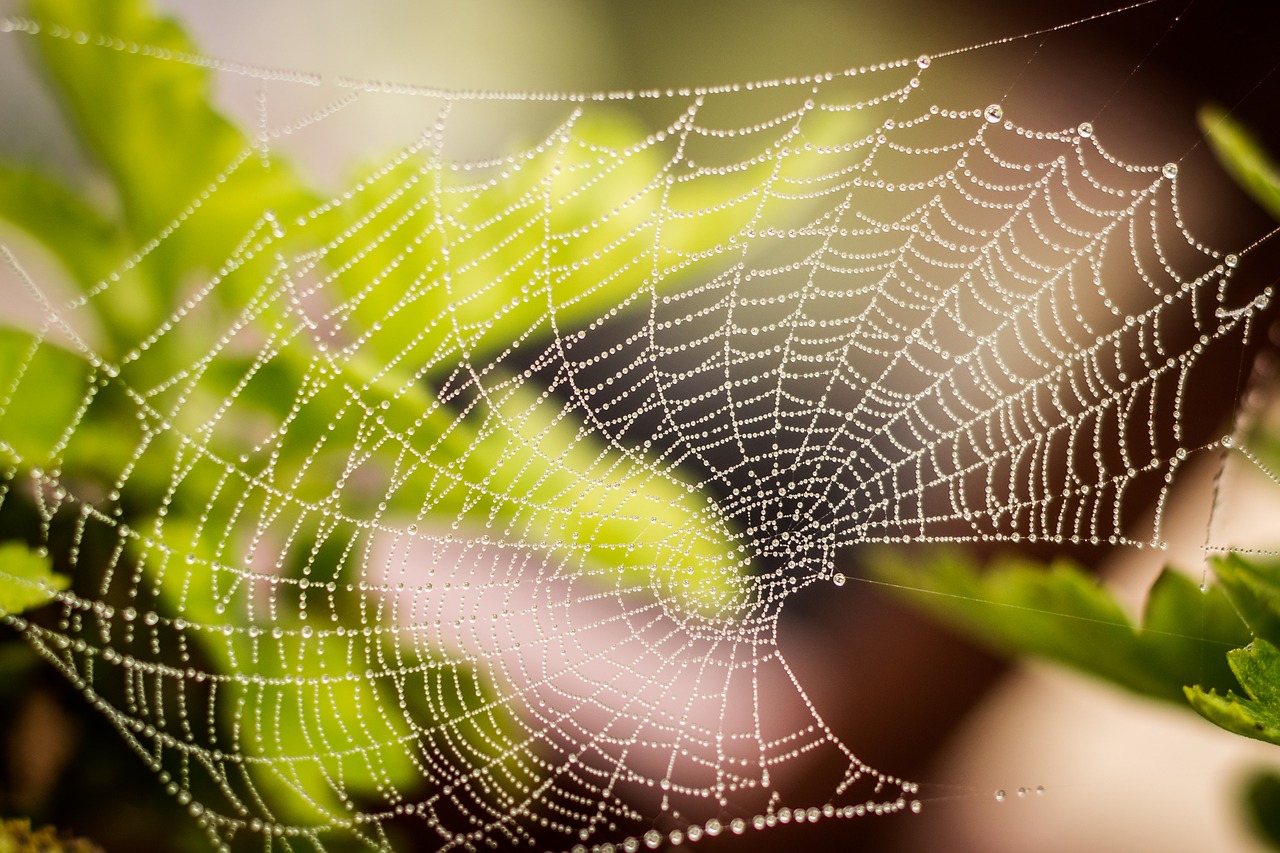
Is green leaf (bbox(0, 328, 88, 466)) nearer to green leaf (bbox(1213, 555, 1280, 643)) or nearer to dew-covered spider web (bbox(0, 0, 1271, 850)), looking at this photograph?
dew-covered spider web (bbox(0, 0, 1271, 850))

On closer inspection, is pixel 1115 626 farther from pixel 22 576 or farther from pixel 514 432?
pixel 22 576

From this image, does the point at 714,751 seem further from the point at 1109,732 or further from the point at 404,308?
the point at 1109,732

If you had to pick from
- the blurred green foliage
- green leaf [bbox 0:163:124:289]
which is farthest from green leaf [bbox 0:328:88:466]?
green leaf [bbox 0:163:124:289]

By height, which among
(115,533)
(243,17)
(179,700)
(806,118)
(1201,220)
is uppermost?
(243,17)

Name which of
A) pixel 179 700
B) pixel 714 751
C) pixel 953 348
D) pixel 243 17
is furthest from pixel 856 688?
pixel 243 17

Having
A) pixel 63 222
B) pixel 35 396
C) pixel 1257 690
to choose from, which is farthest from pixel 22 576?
pixel 1257 690

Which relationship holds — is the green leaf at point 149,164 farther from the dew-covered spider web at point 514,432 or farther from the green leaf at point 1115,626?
the green leaf at point 1115,626
